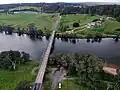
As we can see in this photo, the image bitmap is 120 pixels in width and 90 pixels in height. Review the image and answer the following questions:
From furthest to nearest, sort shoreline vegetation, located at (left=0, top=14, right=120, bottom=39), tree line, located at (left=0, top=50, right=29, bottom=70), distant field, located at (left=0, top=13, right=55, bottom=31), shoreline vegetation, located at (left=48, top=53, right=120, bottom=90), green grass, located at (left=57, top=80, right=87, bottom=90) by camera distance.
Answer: distant field, located at (left=0, top=13, right=55, bottom=31)
shoreline vegetation, located at (left=0, top=14, right=120, bottom=39)
tree line, located at (left=0, top=50, right=29, bottom=70)
green grass, located at (left=57, top=80, right=87, bottom=90)
shoreline vegetation, located at (left=48, top=53, right=120, bottom=90)

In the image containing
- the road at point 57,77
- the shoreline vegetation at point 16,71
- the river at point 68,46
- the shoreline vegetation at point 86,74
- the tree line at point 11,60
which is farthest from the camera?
the river at point 68,46

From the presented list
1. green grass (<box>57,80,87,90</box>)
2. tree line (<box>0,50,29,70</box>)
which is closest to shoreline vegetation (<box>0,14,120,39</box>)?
tree line (<box>0,50,29,70</box>)

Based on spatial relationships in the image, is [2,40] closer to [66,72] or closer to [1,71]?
[1,71]

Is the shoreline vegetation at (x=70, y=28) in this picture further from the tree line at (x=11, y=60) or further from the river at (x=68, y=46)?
the tree line at (x=11, y=60)

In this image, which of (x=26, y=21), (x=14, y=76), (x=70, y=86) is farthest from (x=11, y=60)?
(x=26, y=21)

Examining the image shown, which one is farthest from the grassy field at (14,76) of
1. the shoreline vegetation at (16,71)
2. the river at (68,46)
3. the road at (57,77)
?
the river at (68,46)

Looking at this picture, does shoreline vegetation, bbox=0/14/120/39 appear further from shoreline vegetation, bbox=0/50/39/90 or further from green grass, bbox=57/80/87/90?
green grass, bbox=57/80/87/90
